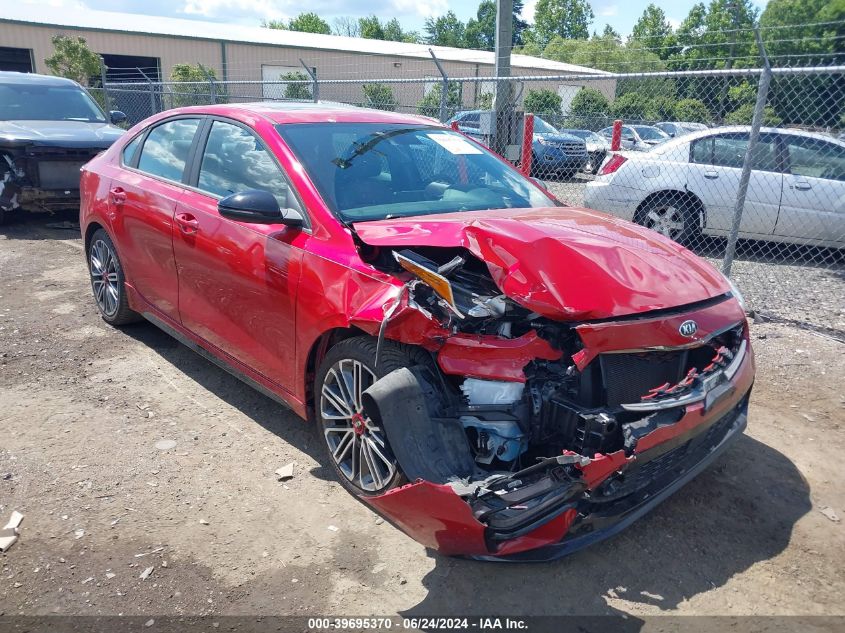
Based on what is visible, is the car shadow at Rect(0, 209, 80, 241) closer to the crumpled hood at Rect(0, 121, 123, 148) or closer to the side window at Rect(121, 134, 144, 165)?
the crumpled hood at Rect(0, 121, 123, 148)

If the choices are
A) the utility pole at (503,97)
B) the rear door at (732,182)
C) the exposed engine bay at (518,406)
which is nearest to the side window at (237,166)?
the exposed engine bay at (518,406)

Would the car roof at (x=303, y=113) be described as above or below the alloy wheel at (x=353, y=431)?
above

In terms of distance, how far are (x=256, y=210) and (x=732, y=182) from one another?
663 centimetres

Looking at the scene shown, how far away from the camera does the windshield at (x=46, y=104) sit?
30.9 feet

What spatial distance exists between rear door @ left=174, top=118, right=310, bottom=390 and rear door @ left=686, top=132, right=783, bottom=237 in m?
6.06

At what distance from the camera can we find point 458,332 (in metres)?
2.83

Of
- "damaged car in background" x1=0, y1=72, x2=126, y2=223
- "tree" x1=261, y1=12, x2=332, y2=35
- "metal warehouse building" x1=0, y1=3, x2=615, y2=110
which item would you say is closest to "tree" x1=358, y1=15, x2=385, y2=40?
"tree" x1=261, y1=12, x2=332, y2=35

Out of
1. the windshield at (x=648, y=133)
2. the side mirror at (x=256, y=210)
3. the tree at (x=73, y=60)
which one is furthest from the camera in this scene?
the tree at (x=73, y=60)

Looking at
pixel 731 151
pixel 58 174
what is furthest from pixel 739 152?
pixel 58 174

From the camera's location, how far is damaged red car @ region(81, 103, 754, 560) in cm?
265

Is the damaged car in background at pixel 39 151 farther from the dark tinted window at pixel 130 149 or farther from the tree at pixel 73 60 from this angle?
the tree at pixel 73 60

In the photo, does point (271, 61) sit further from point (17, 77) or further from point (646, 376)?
point (646, 376)

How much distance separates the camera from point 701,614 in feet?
8.73

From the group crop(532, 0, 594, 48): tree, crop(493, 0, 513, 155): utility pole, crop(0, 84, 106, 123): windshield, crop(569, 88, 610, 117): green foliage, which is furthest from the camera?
crop(532, 0, 594, 48): tree
